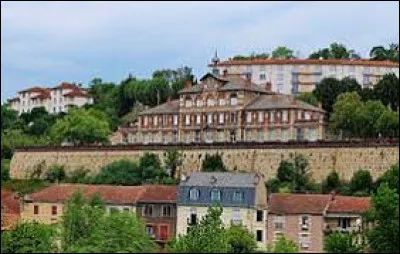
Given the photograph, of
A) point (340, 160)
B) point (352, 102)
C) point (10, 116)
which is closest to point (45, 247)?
point (340, 160)

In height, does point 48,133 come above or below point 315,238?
above

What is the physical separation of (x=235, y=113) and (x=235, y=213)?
1916 cm

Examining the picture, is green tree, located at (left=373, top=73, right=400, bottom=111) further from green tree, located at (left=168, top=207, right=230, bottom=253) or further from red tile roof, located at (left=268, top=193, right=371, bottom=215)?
green tree, located at (left=168, top=207, right=230, bottom=253)

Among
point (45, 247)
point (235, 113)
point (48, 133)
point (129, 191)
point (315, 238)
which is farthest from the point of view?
point (48, 133)

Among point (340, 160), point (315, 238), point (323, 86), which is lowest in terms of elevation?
point (315, 238)

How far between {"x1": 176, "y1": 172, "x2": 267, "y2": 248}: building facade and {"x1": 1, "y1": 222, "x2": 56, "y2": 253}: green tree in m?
14.6

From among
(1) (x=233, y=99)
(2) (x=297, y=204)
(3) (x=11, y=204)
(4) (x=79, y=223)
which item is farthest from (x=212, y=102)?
(4) (x=79, y=223)

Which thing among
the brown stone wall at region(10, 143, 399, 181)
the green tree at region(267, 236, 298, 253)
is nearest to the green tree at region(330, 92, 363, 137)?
the brown stone wall at region(10, 143, 399, 181)

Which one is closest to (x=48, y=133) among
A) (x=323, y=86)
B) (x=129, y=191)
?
(x=323, y=86)

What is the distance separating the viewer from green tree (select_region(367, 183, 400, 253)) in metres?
19.2

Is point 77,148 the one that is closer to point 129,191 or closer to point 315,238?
point 129,191

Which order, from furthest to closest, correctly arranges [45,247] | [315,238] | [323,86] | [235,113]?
[323,86], [235,113], [315,238], [45,247]

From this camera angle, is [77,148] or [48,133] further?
[48,133]

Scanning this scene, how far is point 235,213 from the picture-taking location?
3691 centimetres
